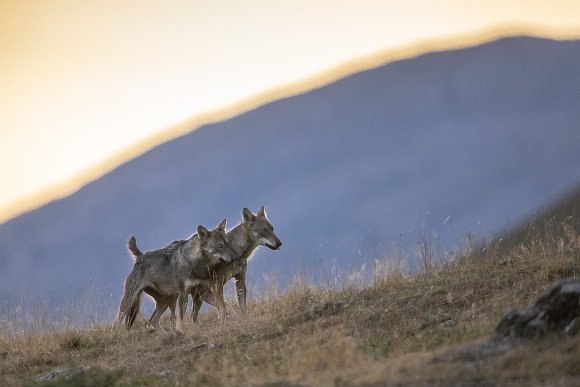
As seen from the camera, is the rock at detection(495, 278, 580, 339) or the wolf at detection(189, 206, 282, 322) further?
the wolf at detection(189, 206, 282, 322)

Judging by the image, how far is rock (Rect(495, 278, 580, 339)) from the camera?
9258mm

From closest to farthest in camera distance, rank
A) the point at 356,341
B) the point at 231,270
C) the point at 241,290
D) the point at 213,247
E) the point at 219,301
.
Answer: the point at 356,341 → the point at 219,301 → the point at 241,290 → the point at 213,247 → the point at 231,270

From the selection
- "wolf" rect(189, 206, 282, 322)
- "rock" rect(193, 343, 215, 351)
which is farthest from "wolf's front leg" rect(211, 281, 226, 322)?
"rock" rect(193, 343, 215, 351)

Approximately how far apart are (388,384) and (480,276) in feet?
23.2

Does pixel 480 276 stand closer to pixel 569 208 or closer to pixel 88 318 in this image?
pixel 88 318

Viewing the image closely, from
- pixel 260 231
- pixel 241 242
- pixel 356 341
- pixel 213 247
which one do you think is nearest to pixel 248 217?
pixel 260 231

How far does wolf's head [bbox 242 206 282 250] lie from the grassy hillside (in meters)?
1.36

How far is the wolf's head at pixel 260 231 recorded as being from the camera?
18578 mm

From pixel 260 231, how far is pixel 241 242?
42 cm

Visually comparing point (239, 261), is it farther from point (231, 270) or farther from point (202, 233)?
point (202, 233)

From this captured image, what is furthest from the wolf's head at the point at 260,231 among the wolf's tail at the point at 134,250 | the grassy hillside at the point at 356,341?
the wolf's tail at the point at 134,250

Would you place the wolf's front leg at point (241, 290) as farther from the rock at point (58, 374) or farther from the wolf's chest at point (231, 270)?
the rock at point (58, 374)

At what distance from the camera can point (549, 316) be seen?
370 inches

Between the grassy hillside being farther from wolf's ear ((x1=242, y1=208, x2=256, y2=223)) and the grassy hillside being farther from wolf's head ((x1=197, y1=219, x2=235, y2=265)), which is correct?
wolf's ear ((x1=242, y1=208, x2=256, y2=223))
